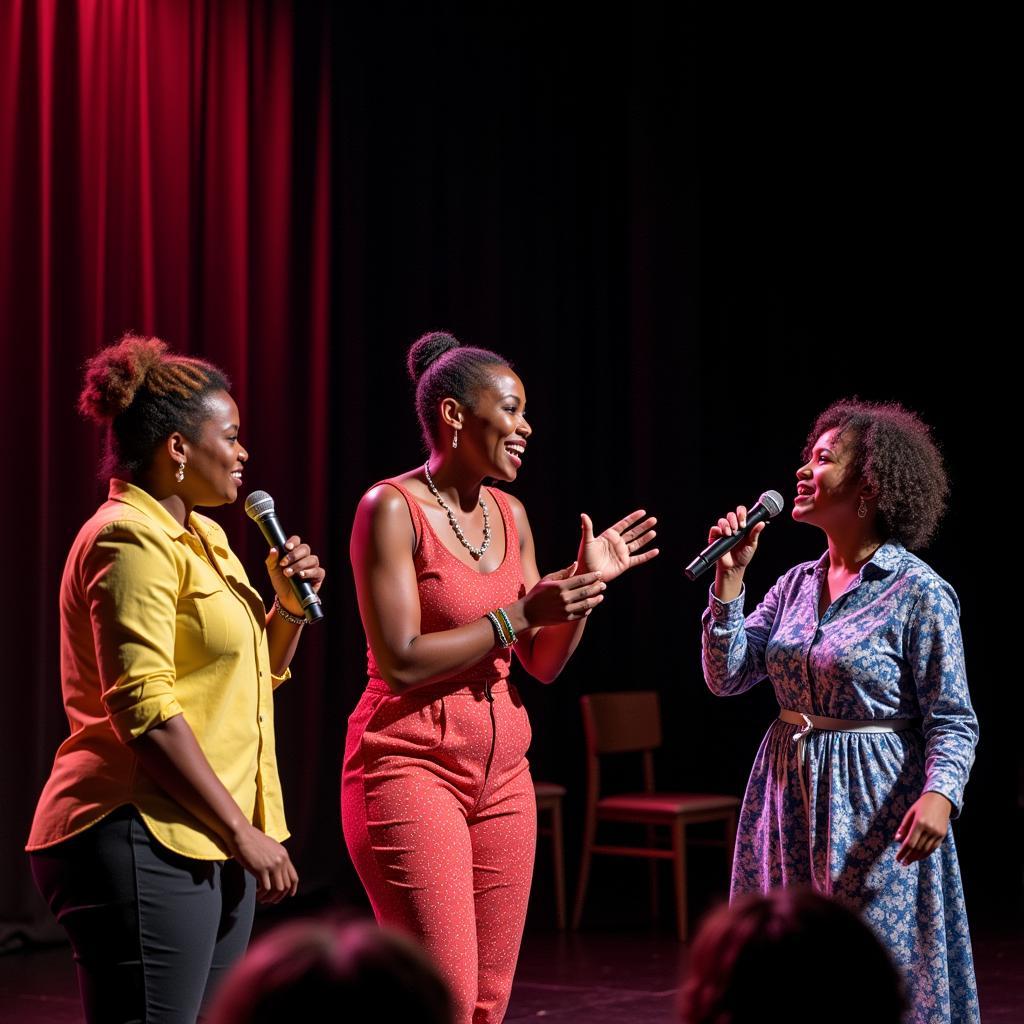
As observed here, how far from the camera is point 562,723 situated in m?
6.48

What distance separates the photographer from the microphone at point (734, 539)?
2639 millimetres

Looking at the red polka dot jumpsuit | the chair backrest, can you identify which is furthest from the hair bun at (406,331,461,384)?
the chair backrest

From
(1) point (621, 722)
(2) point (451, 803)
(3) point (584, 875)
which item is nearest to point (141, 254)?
(1) point (621, 722)

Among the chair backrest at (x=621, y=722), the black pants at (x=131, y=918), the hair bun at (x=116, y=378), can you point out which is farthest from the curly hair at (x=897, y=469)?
the chair backrest at (x=621, y=722)

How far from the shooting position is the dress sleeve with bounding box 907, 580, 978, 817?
97.0 inches

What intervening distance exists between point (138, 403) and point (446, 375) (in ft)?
2.10

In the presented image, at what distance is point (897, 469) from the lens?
9.07ft

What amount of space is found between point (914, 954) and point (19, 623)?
130 inches

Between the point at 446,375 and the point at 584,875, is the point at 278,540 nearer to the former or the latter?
the point at 446,375

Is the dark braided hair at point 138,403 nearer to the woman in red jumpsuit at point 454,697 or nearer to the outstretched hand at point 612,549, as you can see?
the woman in red jumpsuit at point 454,697

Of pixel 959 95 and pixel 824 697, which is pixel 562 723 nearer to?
pixel 959 95

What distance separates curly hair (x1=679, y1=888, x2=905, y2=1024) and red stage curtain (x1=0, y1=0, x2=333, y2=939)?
13.6 feet

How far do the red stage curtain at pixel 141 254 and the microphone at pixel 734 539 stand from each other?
2868 millimetres

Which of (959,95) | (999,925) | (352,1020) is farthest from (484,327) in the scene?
(352,1020)
